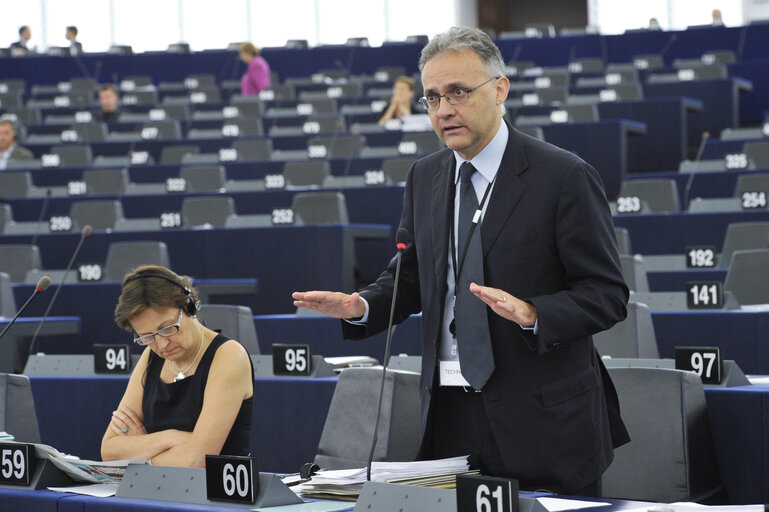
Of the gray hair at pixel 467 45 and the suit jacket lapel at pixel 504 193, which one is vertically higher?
the gray hair at pixel 467 45

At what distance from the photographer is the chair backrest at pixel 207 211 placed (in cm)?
705

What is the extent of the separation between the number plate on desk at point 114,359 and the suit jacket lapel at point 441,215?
225cm

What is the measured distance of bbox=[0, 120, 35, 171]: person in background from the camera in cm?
893

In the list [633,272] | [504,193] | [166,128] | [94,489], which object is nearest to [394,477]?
[504,193]

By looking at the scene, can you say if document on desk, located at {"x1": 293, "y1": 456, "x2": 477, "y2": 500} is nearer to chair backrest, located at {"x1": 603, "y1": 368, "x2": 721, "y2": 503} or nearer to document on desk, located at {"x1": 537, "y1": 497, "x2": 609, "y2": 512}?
document on desk, located at {"x1": 537, "y1": 497, "x2": 609, "y2": 512}

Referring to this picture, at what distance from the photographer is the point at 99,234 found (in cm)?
653

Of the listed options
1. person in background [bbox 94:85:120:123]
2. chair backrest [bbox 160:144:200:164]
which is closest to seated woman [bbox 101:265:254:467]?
chair backrest [bbox 160:144:200:164]

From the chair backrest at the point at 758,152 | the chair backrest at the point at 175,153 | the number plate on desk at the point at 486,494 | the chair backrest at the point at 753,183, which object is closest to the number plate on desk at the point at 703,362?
the number plate on desk at the point at 486,494

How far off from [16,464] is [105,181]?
627cm

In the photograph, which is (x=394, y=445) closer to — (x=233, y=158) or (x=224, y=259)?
(x=224, y=259)

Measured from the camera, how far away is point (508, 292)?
179 centimetres

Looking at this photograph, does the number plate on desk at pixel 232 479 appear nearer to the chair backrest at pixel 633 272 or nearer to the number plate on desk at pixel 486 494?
the number plate on desk at pixel 486 494

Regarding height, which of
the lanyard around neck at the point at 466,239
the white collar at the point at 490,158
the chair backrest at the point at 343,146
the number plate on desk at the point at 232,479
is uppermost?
the white collar at the point at 490,158

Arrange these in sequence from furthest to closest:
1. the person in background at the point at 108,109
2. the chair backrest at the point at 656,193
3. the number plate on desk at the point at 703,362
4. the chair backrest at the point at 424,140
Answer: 1. the person in background at the point at 108,109
2. the chair backrest at the point at 424,140
3. the chair backrest at the point at 656,193
4. the number plate on desk at the point at 703,362
